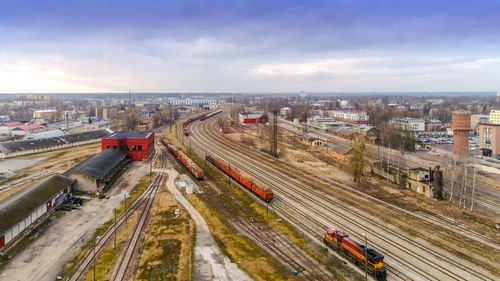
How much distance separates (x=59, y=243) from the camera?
105 feet

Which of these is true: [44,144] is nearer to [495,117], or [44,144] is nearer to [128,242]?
[128,242]

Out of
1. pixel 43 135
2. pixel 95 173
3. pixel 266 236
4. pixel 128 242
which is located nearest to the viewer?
pixel 128 242

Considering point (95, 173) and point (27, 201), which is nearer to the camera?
point (27, 201)

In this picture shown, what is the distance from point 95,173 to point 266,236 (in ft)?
97.2

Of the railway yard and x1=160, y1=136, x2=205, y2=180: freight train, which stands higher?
x1=160, y1=136, x2=205, y2=180: freight train

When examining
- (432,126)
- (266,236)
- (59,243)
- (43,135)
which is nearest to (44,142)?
(43,135)

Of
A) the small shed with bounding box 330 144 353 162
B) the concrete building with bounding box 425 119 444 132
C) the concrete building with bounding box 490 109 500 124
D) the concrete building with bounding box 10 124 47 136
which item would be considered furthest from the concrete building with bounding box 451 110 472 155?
the concrete building with bounding box 10 124 47 136

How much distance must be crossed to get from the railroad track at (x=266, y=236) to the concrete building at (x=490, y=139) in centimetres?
6831

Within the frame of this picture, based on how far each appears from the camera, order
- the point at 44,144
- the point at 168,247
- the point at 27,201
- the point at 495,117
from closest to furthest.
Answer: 1. the point at 168,247
2. the point at 27,201
3. the point at 44,144
4. the point at 495,117

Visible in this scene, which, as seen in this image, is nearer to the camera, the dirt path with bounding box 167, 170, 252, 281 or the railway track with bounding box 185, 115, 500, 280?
the dirt path with bounding box 167, 170, 252, 281

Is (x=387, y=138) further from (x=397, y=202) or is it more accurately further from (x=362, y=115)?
(x=362, y=115)

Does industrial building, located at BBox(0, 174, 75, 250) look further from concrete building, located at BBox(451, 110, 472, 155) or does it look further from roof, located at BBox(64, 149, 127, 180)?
concrete building, located at BBox(451, 110, 472, 155)

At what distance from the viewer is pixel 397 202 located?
45.0 meters

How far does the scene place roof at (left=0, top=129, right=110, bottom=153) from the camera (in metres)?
82.7
